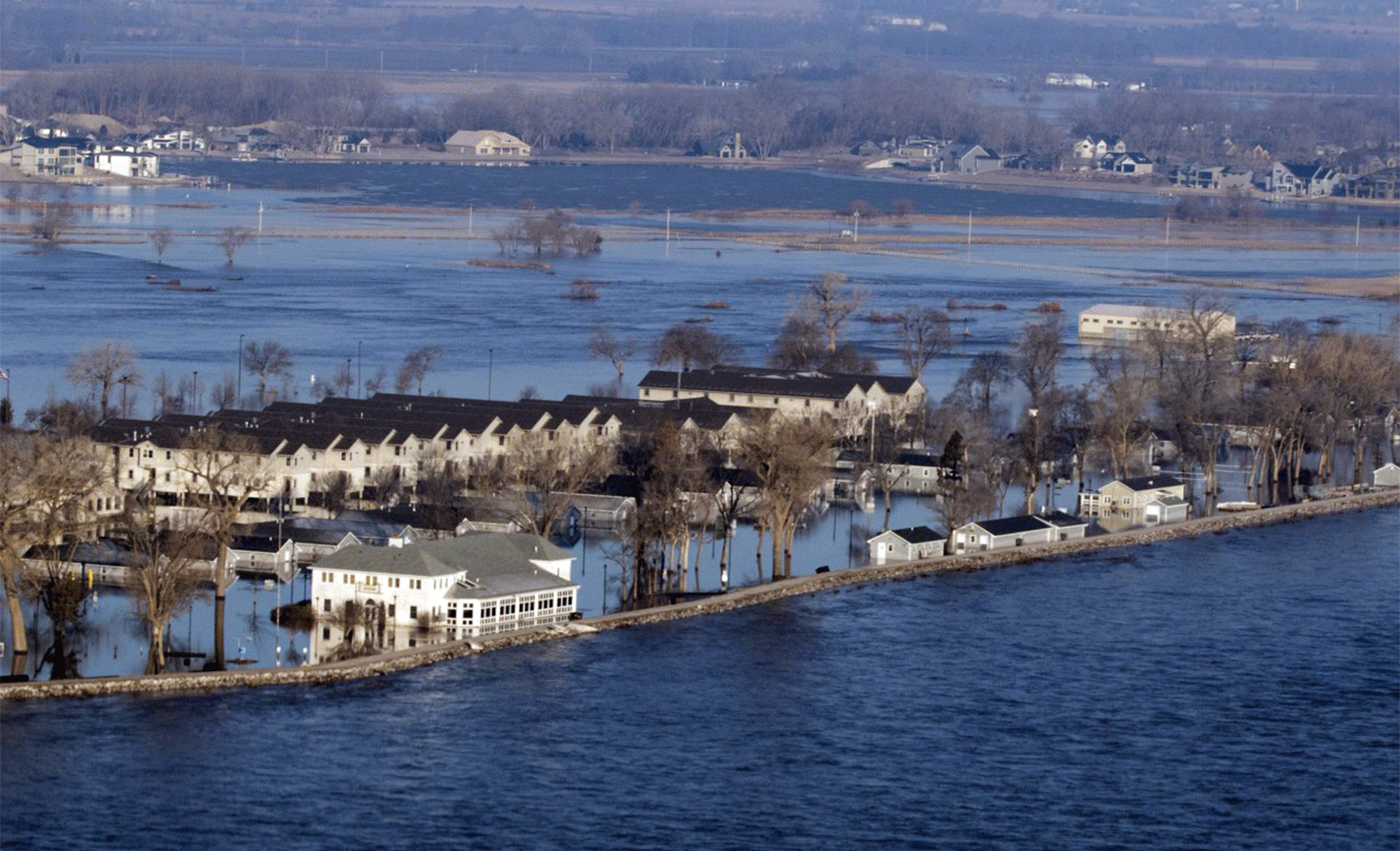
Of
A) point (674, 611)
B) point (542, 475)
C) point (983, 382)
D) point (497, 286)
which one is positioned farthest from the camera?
point (497, 286)

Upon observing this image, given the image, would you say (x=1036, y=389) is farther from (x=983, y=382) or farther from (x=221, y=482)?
(x=221, y=482)

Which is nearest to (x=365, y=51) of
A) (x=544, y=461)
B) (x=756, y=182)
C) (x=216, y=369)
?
(x=756, y=182)

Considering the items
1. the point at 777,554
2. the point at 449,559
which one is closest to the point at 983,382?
the point at 777,554

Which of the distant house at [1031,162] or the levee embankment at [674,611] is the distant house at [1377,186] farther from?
the levee embankment at [674,611]

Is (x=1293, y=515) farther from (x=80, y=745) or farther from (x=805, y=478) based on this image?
(x=80, y=745)

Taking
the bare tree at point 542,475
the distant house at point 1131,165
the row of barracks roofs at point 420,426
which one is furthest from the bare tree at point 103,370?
the distant house at point 1131,165

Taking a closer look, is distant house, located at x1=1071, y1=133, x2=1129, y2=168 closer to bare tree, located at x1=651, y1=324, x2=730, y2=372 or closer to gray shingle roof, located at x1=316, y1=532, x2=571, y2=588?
bare tree, located at x1=651, y1=324, x2=730, y2=372
